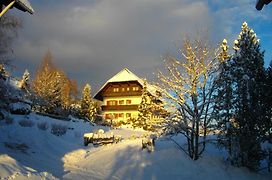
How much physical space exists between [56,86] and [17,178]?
152 ft

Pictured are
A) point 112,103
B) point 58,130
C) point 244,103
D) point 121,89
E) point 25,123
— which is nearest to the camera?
point 244,103

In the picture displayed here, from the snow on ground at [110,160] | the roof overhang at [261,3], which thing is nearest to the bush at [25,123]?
the snow on ground at [110,160]

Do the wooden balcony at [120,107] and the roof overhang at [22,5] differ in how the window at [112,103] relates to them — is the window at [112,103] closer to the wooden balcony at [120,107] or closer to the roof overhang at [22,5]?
the wooden balcony at [120,107]

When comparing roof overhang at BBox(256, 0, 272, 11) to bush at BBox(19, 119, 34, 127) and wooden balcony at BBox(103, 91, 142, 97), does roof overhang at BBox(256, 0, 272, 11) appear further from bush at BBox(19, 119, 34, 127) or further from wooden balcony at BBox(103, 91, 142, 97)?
wooden balcony at BBox(103, 91, 142, 97)

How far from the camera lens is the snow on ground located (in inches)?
690

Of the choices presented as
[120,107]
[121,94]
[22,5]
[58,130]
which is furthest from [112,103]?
[22,5]

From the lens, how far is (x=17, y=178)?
1023cm

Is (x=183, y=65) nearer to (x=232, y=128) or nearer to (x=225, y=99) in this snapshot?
(x=225, y=99)

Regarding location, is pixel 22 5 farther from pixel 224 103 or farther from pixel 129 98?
pixel 129 98

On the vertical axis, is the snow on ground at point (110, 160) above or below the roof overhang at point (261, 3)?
below

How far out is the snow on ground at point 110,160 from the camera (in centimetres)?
1753

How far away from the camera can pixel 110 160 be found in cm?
2048

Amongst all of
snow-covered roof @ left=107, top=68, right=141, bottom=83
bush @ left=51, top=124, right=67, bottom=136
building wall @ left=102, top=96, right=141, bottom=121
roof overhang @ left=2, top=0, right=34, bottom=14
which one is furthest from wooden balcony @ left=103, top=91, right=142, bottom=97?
roof overhang @ left=2, top=0, right=34, bottom=14

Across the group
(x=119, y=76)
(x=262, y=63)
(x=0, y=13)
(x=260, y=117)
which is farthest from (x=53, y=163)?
(x=119, y=76)
